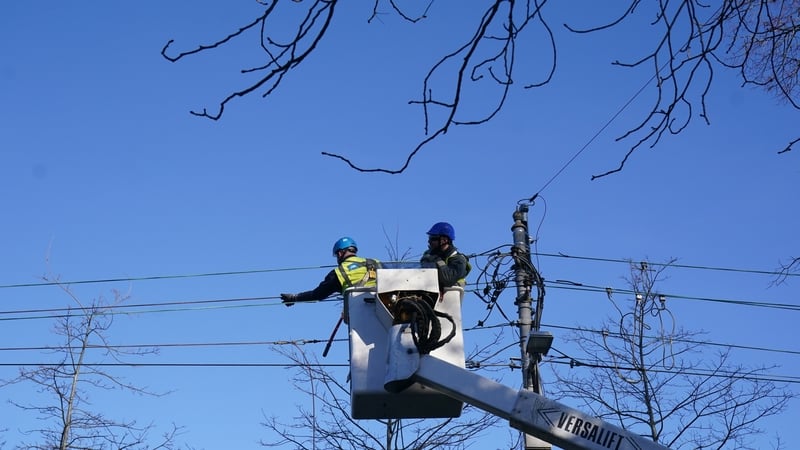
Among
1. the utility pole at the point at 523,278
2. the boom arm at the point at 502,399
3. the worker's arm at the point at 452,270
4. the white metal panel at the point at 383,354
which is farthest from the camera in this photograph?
the utility pole at the point at 523,278

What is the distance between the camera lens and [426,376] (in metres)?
6.19

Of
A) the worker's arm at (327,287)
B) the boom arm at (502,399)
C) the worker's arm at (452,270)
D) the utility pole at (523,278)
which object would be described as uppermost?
the utility pole at (523,278)

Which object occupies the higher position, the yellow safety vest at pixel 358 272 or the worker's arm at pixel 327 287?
the worker's arm at pixel 327 287

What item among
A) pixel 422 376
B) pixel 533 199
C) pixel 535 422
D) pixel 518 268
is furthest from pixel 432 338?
pixel 533 199

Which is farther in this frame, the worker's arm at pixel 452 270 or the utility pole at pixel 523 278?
the utility pole at pixel 523 278

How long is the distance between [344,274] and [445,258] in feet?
2.47

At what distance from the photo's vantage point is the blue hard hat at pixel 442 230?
7656mm

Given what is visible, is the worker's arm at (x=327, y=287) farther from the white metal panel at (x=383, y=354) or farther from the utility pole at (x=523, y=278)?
the utility pole at (x=523, y=278)

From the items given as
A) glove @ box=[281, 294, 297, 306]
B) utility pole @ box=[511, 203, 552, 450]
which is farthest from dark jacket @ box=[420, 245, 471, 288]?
utility pole @ box=[511, 203, 552, 450]

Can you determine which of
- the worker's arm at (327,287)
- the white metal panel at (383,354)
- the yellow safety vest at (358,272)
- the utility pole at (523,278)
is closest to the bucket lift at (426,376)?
the white metal panel at (383,354)

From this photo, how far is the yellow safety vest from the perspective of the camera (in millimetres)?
6812

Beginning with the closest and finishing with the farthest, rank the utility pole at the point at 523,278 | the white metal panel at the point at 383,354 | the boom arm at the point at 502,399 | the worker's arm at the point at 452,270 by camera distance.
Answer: the boom arm at the point at 502,399
the white metal panel at the point at 383,354
the worker's arm at the point at 452,270
the utility pole at the point at 523,278

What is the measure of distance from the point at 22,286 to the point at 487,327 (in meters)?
6.32

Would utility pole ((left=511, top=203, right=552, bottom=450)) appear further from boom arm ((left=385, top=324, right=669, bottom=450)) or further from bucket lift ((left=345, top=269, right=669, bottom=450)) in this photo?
boom arm ((left=385, top=324, right=669, bottom=450))
